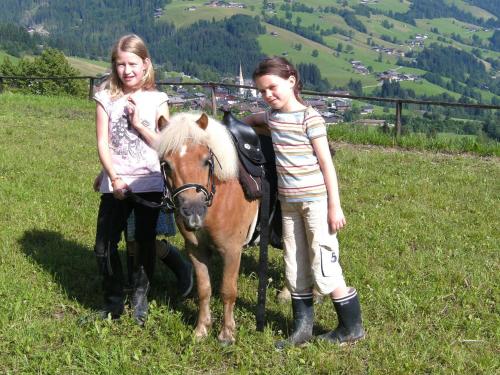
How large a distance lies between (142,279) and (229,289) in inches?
32.0

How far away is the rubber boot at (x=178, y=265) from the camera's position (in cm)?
472

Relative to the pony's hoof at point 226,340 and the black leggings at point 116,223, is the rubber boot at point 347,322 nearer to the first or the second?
the pony's hoof at point 226,340

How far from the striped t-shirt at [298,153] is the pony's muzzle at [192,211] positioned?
690 mm

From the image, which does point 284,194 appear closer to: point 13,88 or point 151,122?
point 151,122

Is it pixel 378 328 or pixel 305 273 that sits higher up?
pixel 305 273

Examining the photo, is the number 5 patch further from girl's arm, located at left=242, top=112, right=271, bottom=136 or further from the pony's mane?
girl's arm, located at left=242, top=112, right=271, bottom=136

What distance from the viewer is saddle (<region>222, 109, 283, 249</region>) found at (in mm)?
3701

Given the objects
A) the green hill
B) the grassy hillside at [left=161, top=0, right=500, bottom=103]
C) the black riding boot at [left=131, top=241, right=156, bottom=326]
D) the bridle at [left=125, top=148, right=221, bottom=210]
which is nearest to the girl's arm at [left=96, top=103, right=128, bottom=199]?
the bridle at [left=125, top=148, right=221, bottom=210]

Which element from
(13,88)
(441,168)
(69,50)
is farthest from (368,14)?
(441,168)

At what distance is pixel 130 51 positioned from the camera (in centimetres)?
365

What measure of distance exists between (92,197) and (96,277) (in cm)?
253

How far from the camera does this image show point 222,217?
3559 millimetres

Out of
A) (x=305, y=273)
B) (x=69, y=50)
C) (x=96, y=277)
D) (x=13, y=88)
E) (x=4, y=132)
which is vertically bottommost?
(x=69, y=50)

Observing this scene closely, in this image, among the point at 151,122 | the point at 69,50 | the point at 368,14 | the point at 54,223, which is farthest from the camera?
the point at 368,14
